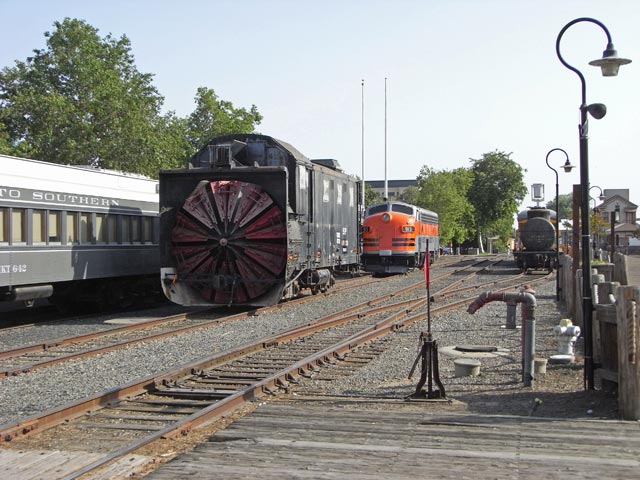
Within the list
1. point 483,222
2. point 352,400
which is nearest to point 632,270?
point 352,400

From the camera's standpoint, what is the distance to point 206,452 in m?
5.87

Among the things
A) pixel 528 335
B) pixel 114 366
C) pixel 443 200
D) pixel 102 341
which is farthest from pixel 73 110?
pixel 443 200

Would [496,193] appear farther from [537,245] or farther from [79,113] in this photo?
[79,113]

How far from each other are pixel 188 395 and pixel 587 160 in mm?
5224

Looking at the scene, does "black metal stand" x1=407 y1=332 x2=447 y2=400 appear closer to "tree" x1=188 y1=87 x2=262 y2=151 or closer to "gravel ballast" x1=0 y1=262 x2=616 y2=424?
"gravel ballast" x1=0 y1=262 x2=616 y2=424

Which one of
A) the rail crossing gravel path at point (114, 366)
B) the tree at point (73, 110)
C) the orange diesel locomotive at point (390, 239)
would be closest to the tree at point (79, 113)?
the tree at point (73, 110)

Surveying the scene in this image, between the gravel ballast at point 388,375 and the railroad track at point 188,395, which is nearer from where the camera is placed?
the railroad track at point 188,395

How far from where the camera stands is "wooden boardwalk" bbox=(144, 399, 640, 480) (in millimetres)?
5332

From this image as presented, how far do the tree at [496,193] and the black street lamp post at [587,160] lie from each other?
298 feet

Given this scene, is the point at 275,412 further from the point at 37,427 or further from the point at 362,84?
the point at 362,84

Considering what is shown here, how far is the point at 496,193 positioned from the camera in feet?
326

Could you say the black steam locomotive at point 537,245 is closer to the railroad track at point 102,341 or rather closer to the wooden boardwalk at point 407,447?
the railroad track at point 102,341

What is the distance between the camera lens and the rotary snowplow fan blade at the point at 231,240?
16.4 meters

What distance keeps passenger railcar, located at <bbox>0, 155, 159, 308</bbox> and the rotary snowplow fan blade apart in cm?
216
